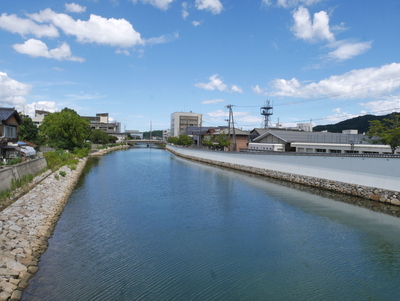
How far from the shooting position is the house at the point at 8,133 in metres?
22.9

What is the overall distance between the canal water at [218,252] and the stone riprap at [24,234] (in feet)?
1.09

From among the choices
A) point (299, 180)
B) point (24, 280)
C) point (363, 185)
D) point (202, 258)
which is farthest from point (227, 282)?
point (299, 180)

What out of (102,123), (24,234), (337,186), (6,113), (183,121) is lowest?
(24,234)

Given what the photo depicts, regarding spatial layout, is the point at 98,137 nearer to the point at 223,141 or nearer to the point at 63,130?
the point at 63,130

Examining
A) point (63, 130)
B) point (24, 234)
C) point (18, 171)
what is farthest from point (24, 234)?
point (63, 130)

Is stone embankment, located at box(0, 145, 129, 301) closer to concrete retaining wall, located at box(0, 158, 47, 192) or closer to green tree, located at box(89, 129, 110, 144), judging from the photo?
concrete retaining wall, located at box(0, 158, 47, 192)

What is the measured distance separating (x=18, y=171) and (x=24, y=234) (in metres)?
7.10

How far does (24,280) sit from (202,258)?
487cm

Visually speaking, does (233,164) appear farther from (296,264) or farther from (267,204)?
(296,264)

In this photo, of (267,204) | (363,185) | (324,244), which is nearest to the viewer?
(324,244)

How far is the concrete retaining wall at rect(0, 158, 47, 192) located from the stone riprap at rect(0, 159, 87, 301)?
97cm

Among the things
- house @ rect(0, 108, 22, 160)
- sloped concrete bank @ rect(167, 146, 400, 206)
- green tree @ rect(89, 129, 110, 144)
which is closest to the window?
house @ rect(0, 108, 22, 160)

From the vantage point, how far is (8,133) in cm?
2427

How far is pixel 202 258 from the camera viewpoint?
29.2ft
